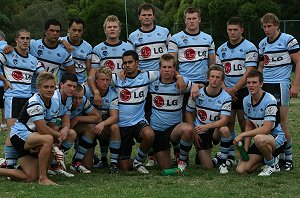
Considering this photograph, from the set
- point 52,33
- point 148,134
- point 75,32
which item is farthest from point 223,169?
point 52,33

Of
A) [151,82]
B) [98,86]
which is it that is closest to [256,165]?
[151,82]

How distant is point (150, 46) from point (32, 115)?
2.31m

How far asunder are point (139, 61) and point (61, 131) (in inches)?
69.2

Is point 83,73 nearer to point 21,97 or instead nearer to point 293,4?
point 21,97

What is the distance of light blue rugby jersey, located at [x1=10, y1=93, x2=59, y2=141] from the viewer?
704 centimetres

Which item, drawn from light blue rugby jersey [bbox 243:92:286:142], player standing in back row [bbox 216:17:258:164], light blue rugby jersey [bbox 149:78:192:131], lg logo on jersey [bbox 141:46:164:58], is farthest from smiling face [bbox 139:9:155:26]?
light blue rugby jersey [bbox 243:92:286:142]

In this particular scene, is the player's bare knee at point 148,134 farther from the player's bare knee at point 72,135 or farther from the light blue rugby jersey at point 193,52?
the light blue rugby jersey at point 193,52

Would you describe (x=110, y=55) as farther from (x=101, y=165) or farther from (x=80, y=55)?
(x=101, y=165)

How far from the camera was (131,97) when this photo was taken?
26.7ft

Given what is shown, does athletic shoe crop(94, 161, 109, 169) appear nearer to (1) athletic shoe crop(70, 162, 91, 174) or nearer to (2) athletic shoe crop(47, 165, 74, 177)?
(1) athletic shoe crop(70, 162, 91, 174)

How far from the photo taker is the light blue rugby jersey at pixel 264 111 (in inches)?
299

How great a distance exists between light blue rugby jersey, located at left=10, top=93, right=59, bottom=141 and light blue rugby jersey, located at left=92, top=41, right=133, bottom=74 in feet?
4.92

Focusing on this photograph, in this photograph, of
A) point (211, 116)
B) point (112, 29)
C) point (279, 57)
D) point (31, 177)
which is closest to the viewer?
point (31, 177)

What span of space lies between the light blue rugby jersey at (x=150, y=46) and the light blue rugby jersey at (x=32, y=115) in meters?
1.82
